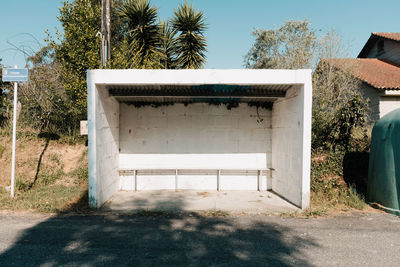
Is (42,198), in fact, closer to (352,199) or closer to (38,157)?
(38,157)

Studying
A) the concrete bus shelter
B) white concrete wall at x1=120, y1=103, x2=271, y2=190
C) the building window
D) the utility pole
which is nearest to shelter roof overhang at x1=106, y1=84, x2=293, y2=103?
the concrete bus shelter

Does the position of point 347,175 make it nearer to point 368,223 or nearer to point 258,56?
point 368,223

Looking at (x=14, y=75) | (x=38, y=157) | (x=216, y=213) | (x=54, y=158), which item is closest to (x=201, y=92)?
(x=216, y=213)

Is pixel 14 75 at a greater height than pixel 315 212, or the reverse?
pixel 14 75

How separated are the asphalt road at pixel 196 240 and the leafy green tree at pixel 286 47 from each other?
10033 mm

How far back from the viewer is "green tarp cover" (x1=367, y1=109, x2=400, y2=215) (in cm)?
538

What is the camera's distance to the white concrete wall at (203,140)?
7.69m

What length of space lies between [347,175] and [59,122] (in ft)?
30.9

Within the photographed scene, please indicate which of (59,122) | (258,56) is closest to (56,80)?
(59,122)

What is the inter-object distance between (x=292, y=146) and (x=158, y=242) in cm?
386

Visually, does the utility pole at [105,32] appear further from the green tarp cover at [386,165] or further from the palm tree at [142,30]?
the green tarp cover at [386,165]

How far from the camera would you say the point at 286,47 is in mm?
16984

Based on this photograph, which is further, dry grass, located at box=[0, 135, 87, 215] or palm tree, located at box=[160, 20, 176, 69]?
palm tree, located at box=[160, 20, 176, 69]

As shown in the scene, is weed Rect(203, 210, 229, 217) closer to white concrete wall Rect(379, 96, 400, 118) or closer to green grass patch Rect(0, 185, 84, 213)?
green grass patch Rect(0, 185, 84, 213)
